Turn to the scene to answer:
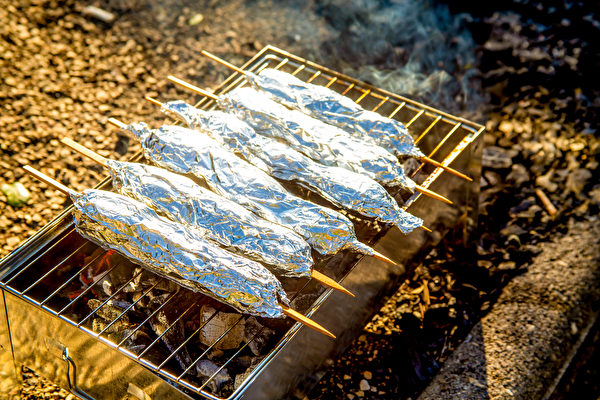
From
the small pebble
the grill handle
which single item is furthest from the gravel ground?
the grill handle

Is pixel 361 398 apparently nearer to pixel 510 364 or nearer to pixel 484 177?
pixel 510 364

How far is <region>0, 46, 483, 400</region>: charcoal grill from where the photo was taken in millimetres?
2377

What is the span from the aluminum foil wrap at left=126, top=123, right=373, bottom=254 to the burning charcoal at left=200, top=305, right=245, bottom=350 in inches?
18.6

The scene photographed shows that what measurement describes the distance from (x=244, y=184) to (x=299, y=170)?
282 mm

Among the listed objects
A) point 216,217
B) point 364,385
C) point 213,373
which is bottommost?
point 364,385

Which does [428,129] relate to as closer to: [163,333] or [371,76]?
[371,76]

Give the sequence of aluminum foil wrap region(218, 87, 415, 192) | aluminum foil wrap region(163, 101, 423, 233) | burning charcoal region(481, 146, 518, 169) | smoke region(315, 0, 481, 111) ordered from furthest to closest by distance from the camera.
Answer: smoke region(315, 0, 481, 111)
burning charcoal region(481, 146, 518, 169)
aluminum foil wrap region(218, 87, 415, 192)
aluminum foil wrap region(163, 101, 423, 233)

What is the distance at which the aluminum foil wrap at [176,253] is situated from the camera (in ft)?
7.55

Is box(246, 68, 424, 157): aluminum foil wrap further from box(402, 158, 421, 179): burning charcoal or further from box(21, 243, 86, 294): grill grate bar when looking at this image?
box(21, 243, 86, 294): grill grate bar

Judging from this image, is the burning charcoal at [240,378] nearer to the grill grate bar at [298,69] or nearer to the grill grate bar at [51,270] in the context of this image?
the grill grate bar at [51,270]

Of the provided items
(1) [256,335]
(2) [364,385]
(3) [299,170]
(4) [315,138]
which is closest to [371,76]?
(4) [315,138]

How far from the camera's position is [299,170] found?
9.04 ft

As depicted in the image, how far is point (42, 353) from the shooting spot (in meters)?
2.68

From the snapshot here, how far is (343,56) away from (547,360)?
2833 mm
